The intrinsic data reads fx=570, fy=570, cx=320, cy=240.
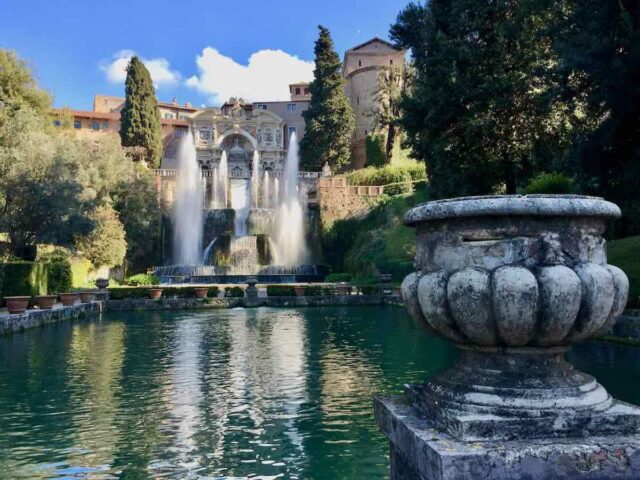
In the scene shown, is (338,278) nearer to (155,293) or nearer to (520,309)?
(155,293)

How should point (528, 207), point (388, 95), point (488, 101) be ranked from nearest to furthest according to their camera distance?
point (528, 207) → point (488, 101) → point (388, 95)

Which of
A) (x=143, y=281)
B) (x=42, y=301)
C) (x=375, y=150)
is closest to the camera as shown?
(x=42, y=301)

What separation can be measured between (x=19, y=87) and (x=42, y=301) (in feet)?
91.7

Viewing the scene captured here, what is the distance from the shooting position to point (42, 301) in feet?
62.4

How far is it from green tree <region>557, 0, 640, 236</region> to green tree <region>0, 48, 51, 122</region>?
116ft

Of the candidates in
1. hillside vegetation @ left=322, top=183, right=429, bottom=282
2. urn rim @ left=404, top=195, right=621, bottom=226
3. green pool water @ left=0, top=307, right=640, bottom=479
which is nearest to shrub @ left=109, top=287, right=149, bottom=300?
green pool water @ left=0, top=307, right=640, bottom=479

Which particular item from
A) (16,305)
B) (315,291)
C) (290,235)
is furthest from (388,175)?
(16,305)

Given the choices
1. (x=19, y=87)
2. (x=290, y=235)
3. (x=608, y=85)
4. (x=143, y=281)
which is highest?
(x=19, y=87)

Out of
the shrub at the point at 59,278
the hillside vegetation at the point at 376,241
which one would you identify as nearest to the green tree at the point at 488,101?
the hillside vegetation at the point at 376,241

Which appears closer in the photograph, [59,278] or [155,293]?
[59,278]

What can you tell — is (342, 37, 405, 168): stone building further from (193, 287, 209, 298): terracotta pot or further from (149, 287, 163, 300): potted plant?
(149, 287, 163, 300): potted plant

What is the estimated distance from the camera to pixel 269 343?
1259 cm

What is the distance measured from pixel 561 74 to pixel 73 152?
26.4 metres

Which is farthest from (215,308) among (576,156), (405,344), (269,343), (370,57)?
(370,57)
